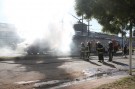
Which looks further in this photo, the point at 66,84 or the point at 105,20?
the point at 105,20

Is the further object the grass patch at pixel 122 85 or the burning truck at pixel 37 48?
the burning truck at pixel 37 48

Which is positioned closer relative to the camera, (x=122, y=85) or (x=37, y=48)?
(x=122, y=85)

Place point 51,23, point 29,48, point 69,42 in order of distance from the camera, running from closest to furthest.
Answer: point 29,48, point 51,23, point 69,42

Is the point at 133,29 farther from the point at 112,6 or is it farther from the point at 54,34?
the point at 54,34

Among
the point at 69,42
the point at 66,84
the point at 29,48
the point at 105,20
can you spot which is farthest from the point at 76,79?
the point at 69,42

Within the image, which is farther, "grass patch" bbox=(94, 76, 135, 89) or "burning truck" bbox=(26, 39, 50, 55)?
"burning truck" bbox=(26, 39, 50, 55)

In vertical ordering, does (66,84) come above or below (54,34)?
below

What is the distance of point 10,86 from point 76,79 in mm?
3697

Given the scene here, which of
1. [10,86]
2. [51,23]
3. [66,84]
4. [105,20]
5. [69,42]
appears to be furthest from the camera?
[69,42]

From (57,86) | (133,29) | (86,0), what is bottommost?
(57,86)

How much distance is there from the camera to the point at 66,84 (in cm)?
1430

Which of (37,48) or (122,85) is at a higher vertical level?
(37,48)

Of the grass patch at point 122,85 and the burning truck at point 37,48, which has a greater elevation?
the burning truck at point 37,48

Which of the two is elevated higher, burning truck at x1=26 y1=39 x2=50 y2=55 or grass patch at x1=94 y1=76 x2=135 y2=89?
burning truck at x1=26 y1=39 x2=50 y2=55
